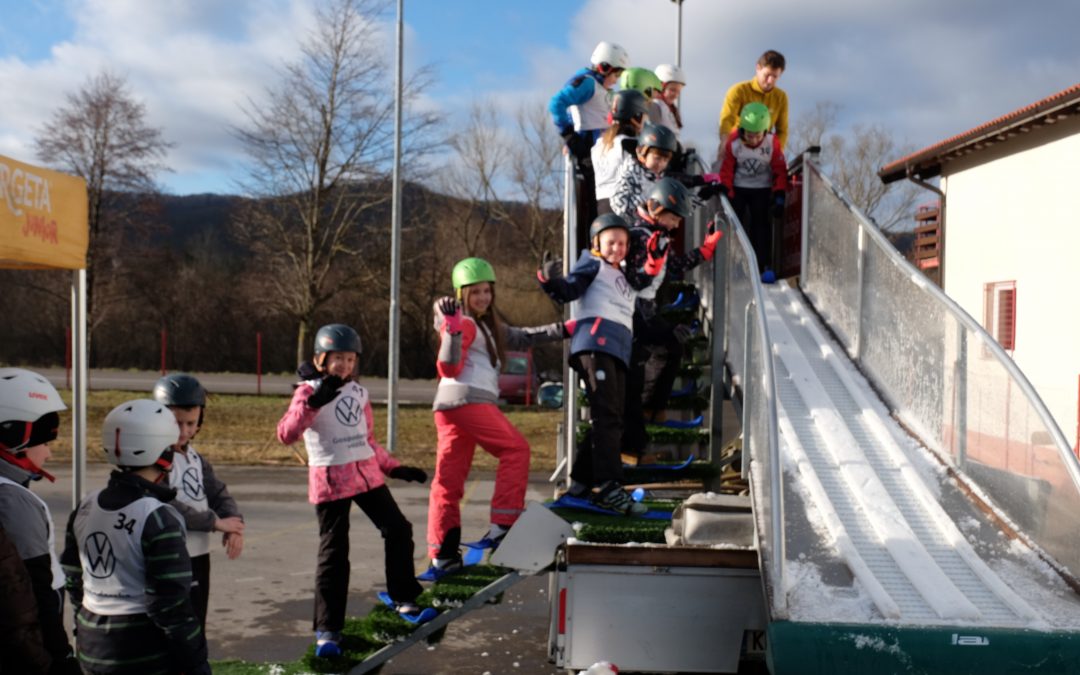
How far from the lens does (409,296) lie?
136ft

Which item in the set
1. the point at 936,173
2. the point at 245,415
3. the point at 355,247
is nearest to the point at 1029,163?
the point at 936,173

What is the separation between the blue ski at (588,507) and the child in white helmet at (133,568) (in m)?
2.57

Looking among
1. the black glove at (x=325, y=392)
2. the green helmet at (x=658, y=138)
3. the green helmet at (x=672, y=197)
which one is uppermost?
the green helmet at (x=658, y=138)

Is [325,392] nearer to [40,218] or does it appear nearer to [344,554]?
[344,554]

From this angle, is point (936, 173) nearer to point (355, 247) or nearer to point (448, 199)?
point (355, 247)

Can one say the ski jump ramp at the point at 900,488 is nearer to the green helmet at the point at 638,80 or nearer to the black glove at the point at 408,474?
the green helmet at the point at 638,80

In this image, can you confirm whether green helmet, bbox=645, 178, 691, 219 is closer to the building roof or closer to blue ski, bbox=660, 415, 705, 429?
blue ski, bbox=660, 415, 705, 429

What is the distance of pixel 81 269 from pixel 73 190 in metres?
0.49

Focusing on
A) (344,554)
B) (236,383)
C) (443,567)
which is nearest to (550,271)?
(443,567)

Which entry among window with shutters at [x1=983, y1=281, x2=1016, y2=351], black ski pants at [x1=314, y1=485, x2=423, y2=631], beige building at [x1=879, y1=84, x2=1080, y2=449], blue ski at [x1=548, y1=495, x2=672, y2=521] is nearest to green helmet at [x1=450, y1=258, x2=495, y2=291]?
black ski pants at [x1=314, y1=485, x2=423, y2=631]

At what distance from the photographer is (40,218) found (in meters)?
5.41

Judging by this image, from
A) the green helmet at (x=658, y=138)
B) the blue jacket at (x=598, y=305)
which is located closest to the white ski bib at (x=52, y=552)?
the blue jacket at (x=598, y=305)

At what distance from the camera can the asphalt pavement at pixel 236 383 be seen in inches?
1143

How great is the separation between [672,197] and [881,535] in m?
2.42
